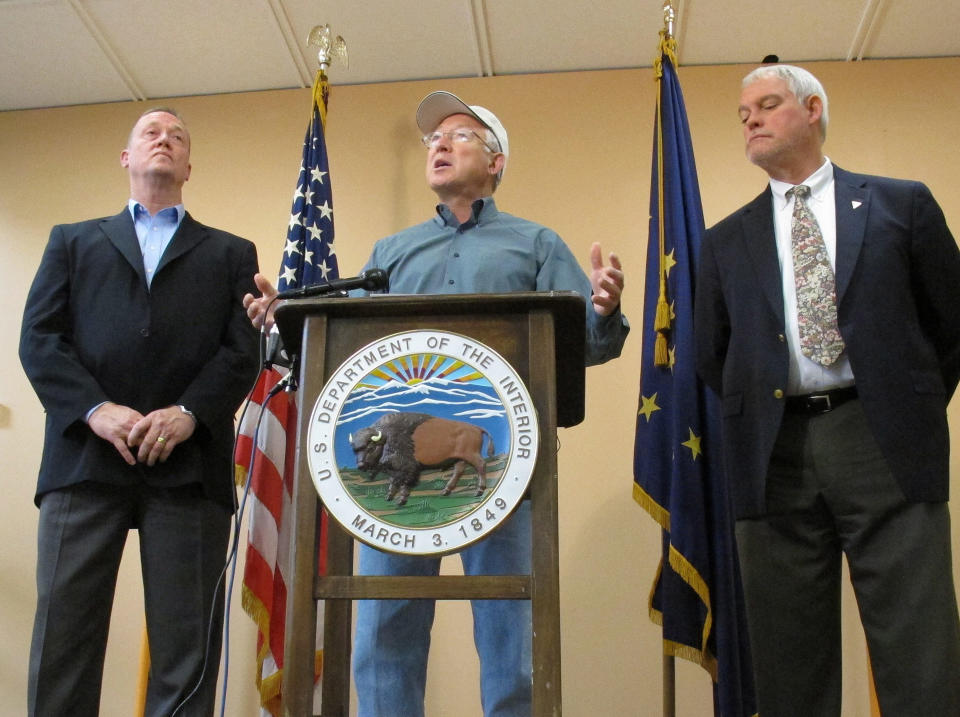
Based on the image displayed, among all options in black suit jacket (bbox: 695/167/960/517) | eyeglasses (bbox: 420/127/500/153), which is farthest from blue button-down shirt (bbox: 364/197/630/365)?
black suit jacket (bbox: 695/167/960/517)

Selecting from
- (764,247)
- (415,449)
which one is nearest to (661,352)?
(764,247)

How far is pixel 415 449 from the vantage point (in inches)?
55.5

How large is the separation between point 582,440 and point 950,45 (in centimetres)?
217

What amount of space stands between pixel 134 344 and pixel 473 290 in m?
0.77

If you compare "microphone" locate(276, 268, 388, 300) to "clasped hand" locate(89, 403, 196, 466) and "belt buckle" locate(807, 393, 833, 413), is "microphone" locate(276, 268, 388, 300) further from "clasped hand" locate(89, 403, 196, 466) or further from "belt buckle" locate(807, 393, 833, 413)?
"belt buckle" locate(807, 393, 833, 413)

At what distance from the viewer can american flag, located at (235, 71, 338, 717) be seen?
2.84 metres

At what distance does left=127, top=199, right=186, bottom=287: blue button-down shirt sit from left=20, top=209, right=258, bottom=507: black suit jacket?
0.04 metres

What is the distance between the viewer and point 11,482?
11.9 feet

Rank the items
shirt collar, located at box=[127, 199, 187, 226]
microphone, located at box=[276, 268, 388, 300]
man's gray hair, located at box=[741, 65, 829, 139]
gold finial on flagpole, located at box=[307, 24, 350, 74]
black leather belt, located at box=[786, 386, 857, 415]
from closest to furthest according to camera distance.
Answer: microphone, located at box=[276, 268, 388, 300], black leather belt, located at box=[786, 386, 857, 415], man's gray hair, located at box=[741, 65, 829, 139], shirt collar, located at box=[127, 199, 187, 226], gold finial on flagpole, located at box=[307, 24, 350, 74]

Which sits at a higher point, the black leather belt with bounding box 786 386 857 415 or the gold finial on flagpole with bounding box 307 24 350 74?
the gold finial on flagpole with bounding box 307 24 350 74

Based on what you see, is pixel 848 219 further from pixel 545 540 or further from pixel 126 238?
pixel 126 238

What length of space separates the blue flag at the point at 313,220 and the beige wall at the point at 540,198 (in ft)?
1.15

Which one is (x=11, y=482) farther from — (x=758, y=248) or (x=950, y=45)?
(x=950, y=45)

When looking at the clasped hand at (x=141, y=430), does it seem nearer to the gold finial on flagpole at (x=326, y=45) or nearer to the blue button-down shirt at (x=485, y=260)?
the blue button-down shirt at (x=485, y=260)
